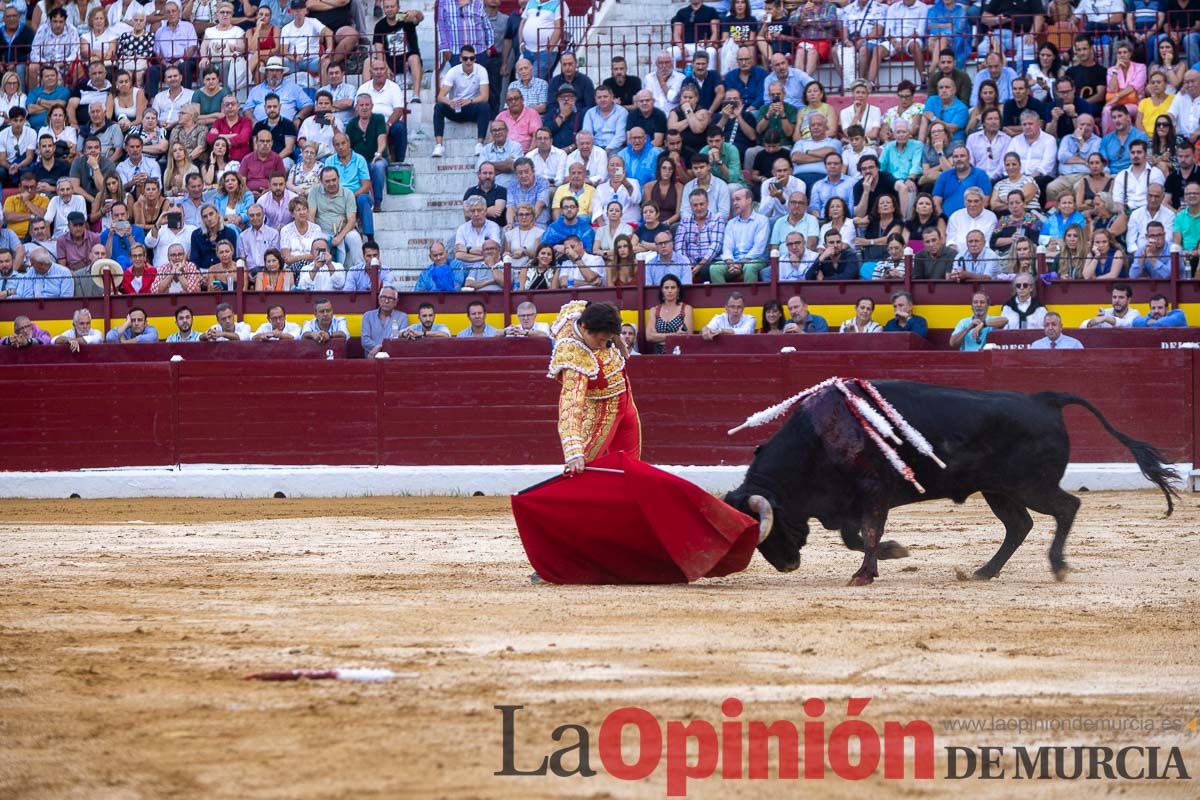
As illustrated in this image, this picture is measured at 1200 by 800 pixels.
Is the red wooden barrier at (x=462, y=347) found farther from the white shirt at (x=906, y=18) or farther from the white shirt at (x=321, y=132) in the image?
the white shirt at (x=906, y=18)

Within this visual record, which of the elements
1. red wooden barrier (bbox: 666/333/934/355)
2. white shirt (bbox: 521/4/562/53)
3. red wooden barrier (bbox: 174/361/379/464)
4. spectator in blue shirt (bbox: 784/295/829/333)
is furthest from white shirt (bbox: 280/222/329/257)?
spectator in blue shirt (bbox: 784/295/829/333)

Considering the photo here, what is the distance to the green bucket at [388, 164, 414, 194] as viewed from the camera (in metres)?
14.6

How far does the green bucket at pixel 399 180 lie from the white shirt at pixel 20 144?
3504mm

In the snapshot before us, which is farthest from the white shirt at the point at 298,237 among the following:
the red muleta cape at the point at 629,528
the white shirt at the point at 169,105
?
the red muleta cape at the point at 629,528

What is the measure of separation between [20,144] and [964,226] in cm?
889

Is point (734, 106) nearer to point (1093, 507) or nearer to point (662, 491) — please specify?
point (1093, 507)

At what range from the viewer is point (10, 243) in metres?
13.9

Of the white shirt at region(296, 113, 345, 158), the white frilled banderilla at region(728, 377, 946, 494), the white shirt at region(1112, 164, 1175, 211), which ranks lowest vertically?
the white frilled banderilla at region(728, 377, 946, 494)

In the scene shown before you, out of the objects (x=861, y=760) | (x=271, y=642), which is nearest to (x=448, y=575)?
(x=271, y=642)

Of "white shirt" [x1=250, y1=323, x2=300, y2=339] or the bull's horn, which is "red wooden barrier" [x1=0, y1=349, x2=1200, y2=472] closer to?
"white shirt" [x1=250, y1=323, x2=300, y2=339]

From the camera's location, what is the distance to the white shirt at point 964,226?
461 inches

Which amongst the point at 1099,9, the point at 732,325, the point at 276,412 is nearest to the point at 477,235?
the point at 276,412

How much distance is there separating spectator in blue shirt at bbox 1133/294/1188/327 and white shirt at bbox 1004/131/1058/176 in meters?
1.40

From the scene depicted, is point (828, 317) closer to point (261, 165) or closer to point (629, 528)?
point (261, 165)
